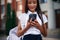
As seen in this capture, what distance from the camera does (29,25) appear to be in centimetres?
197

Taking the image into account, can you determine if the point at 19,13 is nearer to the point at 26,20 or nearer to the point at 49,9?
the point at 26,20

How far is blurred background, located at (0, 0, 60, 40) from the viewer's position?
6.89 ft

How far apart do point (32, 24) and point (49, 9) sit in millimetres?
313

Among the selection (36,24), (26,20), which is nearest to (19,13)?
(26,20)

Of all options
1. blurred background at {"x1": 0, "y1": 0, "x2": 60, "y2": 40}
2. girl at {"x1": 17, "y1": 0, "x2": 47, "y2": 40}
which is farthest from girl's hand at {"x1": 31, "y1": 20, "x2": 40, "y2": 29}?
blurred background at {"x1": 0, "y1": 0, "x2": 60, "y2": 40}

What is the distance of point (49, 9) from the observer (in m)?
2.14

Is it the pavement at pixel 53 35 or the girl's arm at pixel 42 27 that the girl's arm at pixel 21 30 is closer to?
the girl's arm at pixel 42 27

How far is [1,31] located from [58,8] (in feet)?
2.26

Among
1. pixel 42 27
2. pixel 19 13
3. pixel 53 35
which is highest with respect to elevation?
pixel 19 13

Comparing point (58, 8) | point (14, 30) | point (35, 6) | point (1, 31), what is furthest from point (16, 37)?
point (58, 8)

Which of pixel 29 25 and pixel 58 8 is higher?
pixel 58 8

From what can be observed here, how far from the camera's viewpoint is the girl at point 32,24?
1970 mm

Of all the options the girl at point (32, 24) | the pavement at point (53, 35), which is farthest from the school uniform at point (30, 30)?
the pavement at point (53, 35)

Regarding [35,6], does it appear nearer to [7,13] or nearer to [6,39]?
[7,13]
